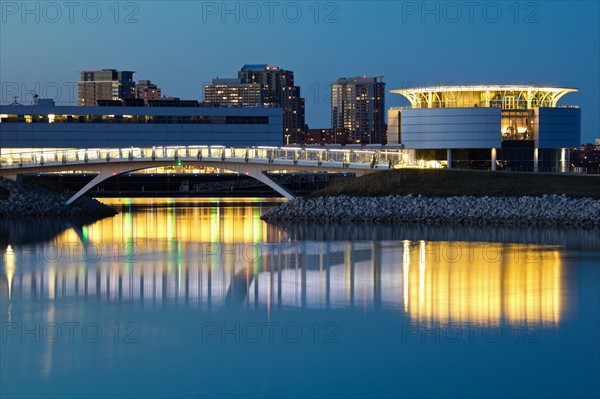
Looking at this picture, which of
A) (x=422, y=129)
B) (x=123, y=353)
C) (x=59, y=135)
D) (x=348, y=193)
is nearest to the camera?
(x=123, y=353)

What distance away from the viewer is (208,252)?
43.0m

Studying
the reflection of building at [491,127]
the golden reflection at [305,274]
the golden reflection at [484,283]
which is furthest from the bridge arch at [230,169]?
the golden reflection at [484,283]

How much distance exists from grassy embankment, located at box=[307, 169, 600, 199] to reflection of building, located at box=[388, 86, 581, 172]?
17752mm

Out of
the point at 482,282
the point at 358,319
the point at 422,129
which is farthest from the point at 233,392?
the point at 422,129

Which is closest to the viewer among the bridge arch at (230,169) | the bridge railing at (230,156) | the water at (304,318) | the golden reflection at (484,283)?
the water at (304,318)

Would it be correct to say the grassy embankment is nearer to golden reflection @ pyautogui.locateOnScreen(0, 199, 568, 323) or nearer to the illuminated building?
golden reflection @ pyautogui.locateOnScreen(0, 199, 568, 323)

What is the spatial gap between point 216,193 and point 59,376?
90.0 m

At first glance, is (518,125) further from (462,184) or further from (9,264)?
(9,264)

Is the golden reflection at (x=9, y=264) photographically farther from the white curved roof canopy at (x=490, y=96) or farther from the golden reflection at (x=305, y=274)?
the white curved roof canopy at (x=490, y=96)

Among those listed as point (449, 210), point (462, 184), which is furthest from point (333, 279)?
point (462, 184)

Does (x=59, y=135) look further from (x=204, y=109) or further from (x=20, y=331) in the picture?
(x=20, y=331)

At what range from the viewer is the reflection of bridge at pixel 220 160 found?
63.8 m

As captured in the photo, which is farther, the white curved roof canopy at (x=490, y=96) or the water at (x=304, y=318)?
the white curved roof canopy at (x=490, y=96)

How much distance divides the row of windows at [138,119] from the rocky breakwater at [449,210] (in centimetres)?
4957
